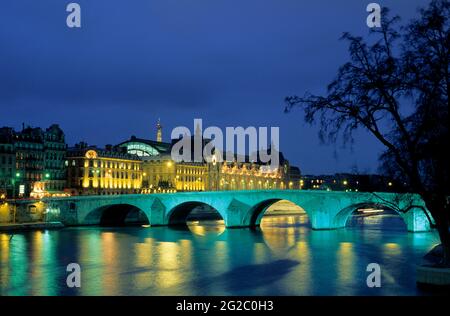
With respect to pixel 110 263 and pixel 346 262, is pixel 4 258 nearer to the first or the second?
pixel 110 263

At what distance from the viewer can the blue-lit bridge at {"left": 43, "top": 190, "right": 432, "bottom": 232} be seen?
54.6 metres

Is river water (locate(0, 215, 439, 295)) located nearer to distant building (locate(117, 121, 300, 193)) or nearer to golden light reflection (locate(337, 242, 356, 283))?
golden light reflection (locate(337, 242, 356, 283))

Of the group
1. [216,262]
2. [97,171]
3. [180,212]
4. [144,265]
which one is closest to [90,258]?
[144,265]

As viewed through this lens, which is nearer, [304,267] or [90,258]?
[304,267]

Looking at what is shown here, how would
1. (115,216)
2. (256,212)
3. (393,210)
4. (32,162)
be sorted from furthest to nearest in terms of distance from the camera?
1. (32,162)
2. (115,216)
3. (256,212)
4. (393,210)

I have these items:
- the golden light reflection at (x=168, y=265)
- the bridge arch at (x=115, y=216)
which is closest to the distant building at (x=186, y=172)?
the bridge arch at (x=115, y=216)

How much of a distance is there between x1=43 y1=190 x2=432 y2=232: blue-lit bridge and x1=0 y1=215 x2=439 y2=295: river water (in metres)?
2.77

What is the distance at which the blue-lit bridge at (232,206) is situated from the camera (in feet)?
179

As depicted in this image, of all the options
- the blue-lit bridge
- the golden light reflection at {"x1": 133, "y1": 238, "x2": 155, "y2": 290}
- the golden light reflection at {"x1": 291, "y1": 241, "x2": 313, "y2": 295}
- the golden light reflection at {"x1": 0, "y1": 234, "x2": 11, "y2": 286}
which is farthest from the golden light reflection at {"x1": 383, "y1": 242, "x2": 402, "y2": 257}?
the golden light reflection at {"x1": 0, "y1": 234, "x2": 11, "y2": 286}

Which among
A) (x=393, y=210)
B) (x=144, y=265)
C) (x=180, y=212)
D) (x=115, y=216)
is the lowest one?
(x=144, y=265)

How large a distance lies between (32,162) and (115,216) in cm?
1834

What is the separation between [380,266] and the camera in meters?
33.7

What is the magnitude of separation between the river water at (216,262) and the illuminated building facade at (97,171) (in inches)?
1726

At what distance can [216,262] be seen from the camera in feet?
121
